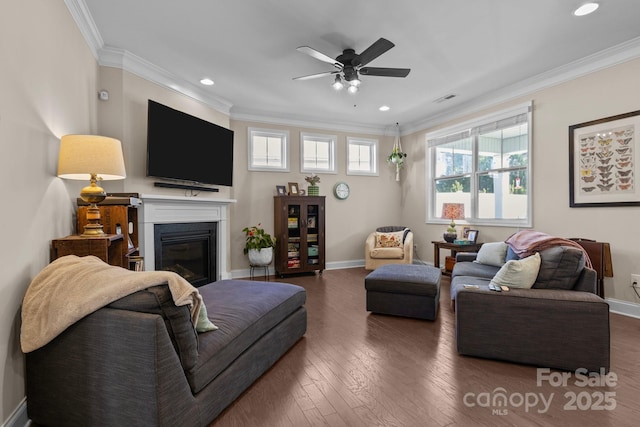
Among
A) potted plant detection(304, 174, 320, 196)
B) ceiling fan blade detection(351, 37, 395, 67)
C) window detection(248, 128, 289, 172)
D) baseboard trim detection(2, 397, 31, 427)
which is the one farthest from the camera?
potted plant detection(304, 174, 320, 196)

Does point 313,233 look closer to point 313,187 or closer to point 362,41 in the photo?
point 313,187

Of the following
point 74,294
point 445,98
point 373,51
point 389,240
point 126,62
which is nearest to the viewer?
point 74,294

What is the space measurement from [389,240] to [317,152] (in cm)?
206

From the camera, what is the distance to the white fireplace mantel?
11.5 feet

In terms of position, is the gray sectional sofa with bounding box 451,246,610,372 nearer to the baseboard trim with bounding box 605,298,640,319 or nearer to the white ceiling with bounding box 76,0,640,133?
the baseboard trim with bounding box 605,298,640,319

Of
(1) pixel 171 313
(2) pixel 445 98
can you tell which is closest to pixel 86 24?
(1) pixel 171 313

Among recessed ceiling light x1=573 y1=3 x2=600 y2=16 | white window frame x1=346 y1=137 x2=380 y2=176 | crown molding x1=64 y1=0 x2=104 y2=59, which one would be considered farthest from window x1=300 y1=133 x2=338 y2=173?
recessed ceiling light x1=573 y1=3 x2=600 y2=16

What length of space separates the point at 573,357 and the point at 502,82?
3463 mm

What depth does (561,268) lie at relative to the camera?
90.0 inches

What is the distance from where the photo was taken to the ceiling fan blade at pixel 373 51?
272 centimetres

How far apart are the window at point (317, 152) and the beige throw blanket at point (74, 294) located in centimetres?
443

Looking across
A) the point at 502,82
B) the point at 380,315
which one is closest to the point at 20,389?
the point at 380,315

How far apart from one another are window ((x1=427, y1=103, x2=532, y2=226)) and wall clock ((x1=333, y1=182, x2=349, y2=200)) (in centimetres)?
148

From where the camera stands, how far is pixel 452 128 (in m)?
5.34
